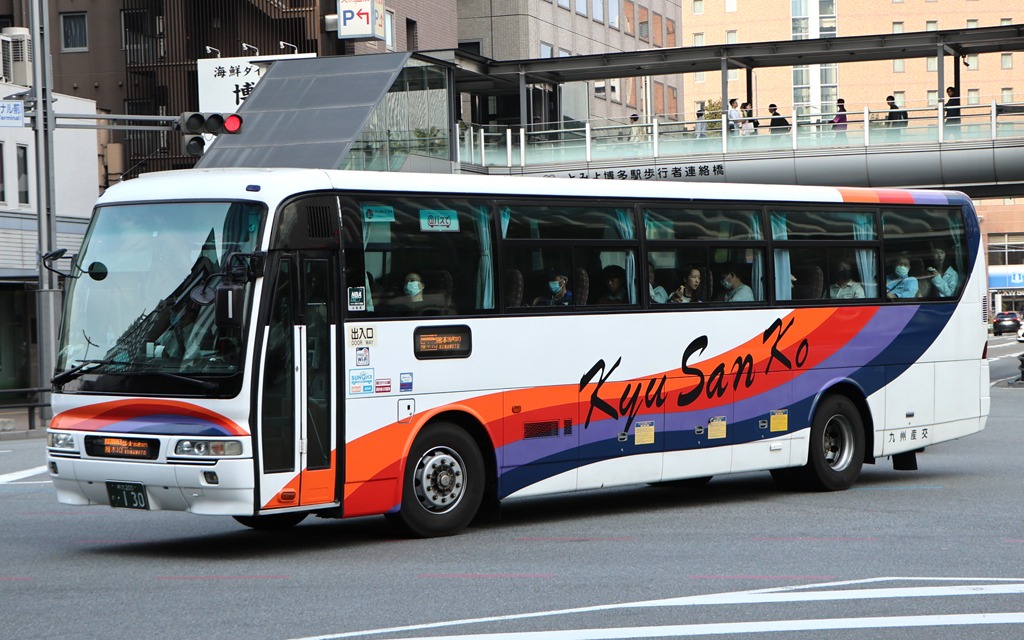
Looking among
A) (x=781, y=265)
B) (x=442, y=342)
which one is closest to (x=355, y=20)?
(x=781, y=265)

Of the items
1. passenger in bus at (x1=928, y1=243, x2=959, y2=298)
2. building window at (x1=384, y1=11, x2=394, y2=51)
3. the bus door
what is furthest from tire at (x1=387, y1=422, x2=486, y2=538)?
building window at (x1=384, y1=11, x2=394, y2=51)

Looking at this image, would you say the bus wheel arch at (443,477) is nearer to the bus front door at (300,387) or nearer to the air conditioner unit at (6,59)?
the bus front door at (300,387)

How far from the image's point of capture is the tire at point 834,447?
1392cm

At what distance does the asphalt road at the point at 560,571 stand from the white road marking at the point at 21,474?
7.63 ft

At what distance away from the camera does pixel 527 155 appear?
3881cm

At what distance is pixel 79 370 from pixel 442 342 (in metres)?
2.82

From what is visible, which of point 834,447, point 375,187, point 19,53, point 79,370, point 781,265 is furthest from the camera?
→ point 19,53

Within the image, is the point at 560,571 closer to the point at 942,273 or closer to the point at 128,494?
the point at 128,494

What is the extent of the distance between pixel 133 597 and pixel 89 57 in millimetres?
41622

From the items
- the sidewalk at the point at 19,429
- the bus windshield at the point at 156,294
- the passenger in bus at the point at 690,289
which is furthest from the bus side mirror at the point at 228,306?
the sidewalk at the point at 19,429

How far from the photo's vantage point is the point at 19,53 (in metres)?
38.7

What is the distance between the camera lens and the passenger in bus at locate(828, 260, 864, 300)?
554 inches

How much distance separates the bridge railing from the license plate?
28019 mm

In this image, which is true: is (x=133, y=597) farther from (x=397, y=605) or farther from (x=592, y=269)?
(x=592, y=269)
